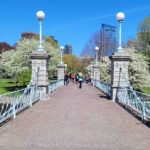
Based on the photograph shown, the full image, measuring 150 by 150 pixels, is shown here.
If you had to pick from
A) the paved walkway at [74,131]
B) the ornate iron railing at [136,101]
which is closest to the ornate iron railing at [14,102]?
the paved walkway at [74,131]

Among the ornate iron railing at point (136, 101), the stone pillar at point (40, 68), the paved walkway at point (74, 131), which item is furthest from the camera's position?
the stone pillar at point (40, 68)

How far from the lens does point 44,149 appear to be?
9328 mm

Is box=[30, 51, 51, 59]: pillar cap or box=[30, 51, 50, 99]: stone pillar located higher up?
box=[30, 51, 51, 59]: pillar cap

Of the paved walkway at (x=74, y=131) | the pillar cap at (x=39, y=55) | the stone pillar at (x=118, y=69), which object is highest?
the pillar cap at (x=39, y=55)

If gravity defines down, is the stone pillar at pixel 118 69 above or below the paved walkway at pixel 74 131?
above

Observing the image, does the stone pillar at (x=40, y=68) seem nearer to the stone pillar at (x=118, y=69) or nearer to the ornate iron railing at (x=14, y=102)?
the ornate iron railing at (x=14, y=102)

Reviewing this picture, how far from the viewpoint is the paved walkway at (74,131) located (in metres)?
9.82

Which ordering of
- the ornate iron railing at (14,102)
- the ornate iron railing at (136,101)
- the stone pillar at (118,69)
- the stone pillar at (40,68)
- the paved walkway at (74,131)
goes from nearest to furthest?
the paved walkway at (74,131) < the ornate iron railing at (14,102) < the ornate iron railing at (136,101) < the stone pillar at (118,69) < the stone pillar at (40,68)

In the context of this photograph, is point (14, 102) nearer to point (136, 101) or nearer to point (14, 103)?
point (14, 103)

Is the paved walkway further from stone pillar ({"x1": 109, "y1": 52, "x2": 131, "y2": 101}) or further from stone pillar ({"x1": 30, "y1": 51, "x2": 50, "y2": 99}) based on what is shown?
stone pillar ({"x1": 30, "y1": 51, "x2": 50, "y2": 99})

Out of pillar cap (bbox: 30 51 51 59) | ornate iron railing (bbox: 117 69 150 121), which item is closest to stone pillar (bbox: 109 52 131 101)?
ornate iron railing (bbox: 117 69 150 121)

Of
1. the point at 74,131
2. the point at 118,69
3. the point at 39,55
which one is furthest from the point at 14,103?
the point at 118,69

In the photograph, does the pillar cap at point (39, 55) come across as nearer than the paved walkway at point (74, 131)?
No

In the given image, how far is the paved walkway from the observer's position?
9.82 m
